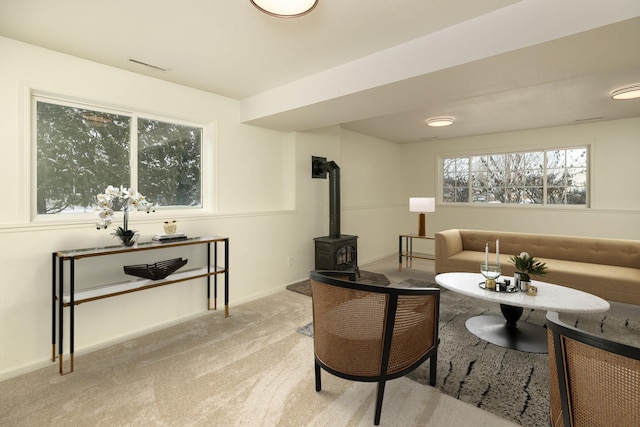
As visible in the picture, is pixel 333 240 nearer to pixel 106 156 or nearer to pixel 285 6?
pixel 106 156

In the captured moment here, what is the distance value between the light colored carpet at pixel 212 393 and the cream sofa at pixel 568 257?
2.55 metres

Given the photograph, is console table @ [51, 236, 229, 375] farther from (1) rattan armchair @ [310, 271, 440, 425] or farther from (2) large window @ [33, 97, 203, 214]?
(1) rattan armchair @ [310, 271, 440, 425]

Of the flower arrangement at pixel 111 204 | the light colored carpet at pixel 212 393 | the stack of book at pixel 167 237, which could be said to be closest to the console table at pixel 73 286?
the stack of book at pixel 167 237

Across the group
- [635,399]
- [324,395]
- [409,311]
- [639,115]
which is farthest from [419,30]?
[639,115]

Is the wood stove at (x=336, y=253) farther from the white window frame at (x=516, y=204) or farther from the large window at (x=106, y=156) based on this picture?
the white window frame at (x=516, y=204)

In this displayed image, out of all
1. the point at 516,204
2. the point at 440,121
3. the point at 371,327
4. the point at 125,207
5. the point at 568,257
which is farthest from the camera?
the point at 516,204

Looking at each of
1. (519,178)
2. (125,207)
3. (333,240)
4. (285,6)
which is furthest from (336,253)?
(519,178)

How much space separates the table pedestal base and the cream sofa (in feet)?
3.11

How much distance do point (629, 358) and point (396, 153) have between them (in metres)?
6.36

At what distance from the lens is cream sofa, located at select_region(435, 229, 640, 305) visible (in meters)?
3.30

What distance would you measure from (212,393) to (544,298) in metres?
2.58

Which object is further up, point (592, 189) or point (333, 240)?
point (592, 189)

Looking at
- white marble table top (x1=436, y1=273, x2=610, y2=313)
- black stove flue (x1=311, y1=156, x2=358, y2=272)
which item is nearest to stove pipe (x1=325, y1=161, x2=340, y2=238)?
black stove flue (x1=311, y1=156, x2=358, y2=272)

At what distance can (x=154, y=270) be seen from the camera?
266 cm
